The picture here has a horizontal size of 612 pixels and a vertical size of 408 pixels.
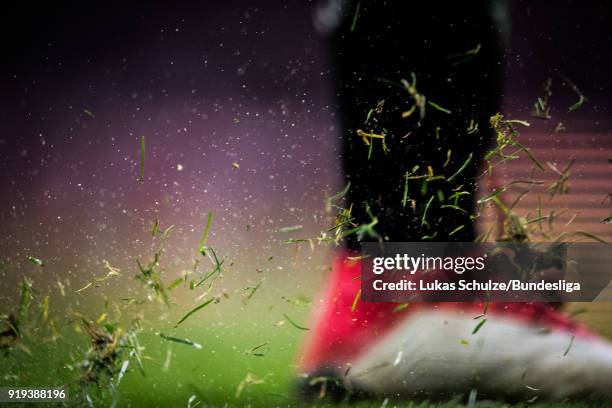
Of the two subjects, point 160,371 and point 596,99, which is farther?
point 596,99

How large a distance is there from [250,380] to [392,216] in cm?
75

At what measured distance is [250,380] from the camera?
6.06 feet

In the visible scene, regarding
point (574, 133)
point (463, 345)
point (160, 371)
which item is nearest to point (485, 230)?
point (463, 345)

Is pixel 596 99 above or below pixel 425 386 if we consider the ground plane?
above

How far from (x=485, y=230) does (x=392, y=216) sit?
1.04 feet

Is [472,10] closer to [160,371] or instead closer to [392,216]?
[392,216]

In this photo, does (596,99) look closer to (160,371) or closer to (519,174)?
(519,174)

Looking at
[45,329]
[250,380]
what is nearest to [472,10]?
[250,380]

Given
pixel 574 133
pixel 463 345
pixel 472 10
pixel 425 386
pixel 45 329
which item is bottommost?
pixel 425 386

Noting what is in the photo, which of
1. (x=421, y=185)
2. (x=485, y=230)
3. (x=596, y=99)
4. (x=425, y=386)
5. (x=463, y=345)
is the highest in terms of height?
(x=596, y=99)

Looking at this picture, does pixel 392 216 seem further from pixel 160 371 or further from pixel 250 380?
pixel 160 371

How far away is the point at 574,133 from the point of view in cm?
196

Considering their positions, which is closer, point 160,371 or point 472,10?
point 160,371

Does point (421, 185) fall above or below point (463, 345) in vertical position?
above
